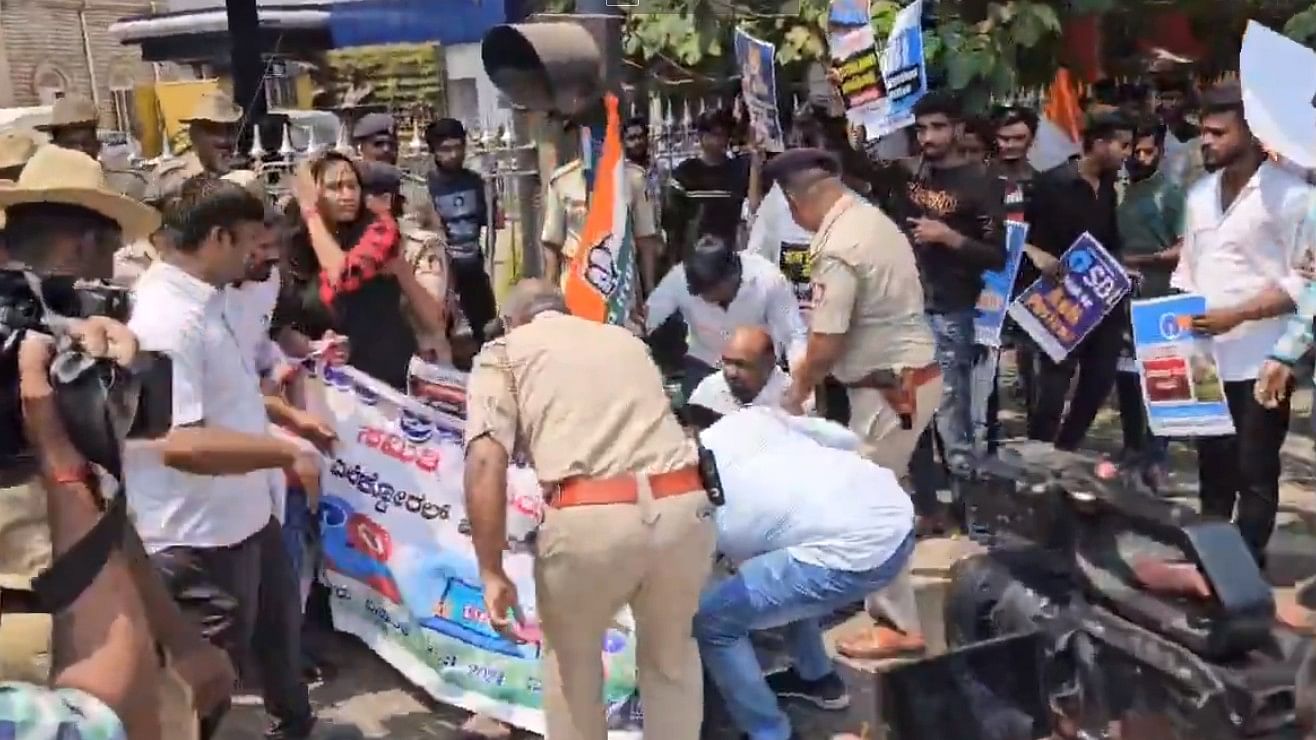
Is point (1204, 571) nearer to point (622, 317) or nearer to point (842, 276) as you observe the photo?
point (842, 276)

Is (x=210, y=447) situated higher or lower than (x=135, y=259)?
lower

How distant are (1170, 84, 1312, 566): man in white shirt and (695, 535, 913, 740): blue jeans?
5.68 feet

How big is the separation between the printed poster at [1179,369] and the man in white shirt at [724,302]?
49.9 inches

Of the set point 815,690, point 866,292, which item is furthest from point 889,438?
point 815,690

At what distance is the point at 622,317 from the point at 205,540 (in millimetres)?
1553

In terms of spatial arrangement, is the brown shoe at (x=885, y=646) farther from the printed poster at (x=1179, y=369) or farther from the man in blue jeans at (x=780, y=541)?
the printed poster at (x=1179, y=369)

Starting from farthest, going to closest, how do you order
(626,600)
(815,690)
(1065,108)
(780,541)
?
(1065,108) → (815,690) → (780,541) → (626,600)

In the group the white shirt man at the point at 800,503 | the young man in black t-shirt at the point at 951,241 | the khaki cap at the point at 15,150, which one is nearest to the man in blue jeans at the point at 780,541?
the white shirt man at the point at 800,503

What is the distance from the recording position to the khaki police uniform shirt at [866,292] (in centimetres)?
461

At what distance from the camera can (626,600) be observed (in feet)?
11.3

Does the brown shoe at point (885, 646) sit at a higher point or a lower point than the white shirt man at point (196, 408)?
lower

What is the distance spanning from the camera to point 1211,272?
4.92 m

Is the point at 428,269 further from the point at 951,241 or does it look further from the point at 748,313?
the point at 951,241

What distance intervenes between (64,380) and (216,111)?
428 centimetres
